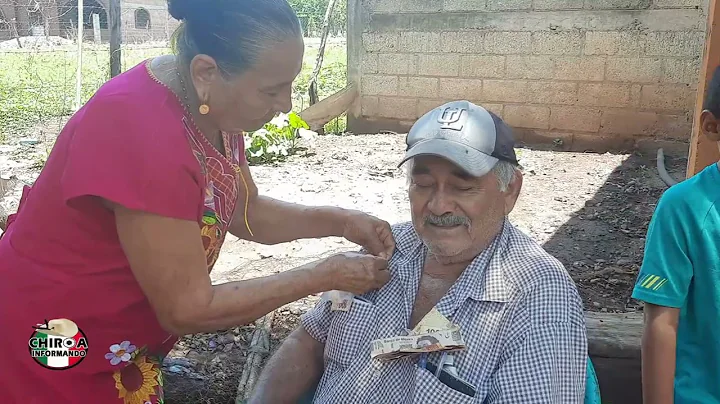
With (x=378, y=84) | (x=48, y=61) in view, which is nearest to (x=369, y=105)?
(x=378, y=84)

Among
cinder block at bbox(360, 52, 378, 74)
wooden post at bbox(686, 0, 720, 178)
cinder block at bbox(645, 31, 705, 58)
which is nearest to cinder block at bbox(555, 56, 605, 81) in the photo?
cinder block at bbox(645, 31, 705, 58)

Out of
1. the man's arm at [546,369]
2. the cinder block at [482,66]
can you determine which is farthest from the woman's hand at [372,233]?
the cinder block at [482,66]

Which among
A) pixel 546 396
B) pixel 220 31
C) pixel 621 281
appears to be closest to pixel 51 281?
pixel 220 31

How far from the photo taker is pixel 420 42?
7824mm

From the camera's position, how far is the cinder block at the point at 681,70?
21.9ft

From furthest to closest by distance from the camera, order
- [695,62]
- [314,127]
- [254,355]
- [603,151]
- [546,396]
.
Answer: [314,127] → [603,151] → [695,62] → [254,355] → [546,396]

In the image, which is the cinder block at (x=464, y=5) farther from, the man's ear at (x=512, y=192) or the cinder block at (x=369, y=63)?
the man's ear at (x=512, y=192)

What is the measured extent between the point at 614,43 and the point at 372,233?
5.87 meters

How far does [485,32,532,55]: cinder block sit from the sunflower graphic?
652 centimetres

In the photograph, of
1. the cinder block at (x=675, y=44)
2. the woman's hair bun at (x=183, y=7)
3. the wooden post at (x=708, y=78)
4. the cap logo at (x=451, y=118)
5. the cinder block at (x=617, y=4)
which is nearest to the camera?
the woman's hair bun at (x=183, y=7)

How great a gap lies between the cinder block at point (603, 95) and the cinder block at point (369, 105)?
2517 millimetres

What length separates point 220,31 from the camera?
140 cm

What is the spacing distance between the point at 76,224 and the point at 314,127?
7.21m

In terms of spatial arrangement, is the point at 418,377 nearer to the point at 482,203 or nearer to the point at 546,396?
the point at 546,396
